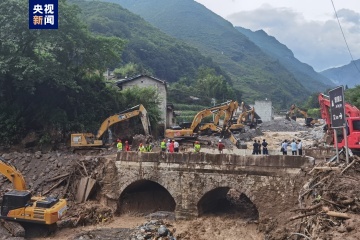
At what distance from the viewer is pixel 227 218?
→ 69.0ft

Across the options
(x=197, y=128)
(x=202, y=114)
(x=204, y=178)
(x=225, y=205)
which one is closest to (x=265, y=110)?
(x=197, y=128)

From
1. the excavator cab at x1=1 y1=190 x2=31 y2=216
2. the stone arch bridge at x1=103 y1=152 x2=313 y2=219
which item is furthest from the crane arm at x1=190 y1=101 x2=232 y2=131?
the excavator cab at x1=1 y1=190 x2=31 y2=216

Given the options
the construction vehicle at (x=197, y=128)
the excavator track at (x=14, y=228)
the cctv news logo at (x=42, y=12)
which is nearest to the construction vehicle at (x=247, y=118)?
the construction vehicle at (x=197, y=128)

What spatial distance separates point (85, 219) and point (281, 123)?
4782cm

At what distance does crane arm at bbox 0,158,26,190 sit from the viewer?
1884 cm

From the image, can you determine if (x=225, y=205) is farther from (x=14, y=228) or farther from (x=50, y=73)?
(x=50, y=73)

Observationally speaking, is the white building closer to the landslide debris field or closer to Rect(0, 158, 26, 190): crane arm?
the landslide debris field

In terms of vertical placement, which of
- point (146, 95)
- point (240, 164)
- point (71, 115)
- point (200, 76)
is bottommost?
point (240, 164)

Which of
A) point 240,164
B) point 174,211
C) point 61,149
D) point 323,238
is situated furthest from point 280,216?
point 61,149

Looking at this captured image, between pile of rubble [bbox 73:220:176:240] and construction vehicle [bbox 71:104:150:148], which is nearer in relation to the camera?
pile of rubble [bbox 73:220:176:240]

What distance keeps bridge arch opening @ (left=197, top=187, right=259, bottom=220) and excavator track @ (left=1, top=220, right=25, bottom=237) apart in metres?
8.85

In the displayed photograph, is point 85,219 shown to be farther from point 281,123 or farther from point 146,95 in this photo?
point 281,123

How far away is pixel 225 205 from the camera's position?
23719 millimetres

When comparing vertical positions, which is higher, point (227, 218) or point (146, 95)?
point (146, 95)
